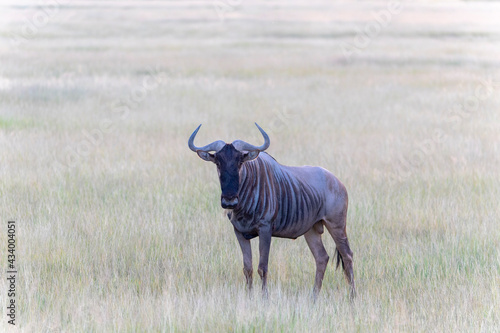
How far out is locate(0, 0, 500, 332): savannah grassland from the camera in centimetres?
562

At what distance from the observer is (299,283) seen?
6559 millimetres

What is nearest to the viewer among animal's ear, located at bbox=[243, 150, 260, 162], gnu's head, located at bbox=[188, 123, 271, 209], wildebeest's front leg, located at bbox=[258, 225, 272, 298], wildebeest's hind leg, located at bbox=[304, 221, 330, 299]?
gnu's head, located at bbox=[188, 123, 271, 209]

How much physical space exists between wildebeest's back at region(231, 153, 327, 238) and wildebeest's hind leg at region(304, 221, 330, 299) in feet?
0.81

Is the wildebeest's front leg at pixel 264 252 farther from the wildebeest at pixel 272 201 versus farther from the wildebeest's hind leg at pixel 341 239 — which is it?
the wildebeest's hind leg at pixel 341 239

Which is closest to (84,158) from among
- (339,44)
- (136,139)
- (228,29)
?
(136,139)

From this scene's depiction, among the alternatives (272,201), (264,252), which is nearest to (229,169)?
(272,201)

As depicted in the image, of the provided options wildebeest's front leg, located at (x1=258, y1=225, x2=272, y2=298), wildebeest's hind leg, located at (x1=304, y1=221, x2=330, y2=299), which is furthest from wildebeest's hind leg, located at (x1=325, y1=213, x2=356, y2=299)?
wildebeest's front leg, located at (x1=258, y1=225, x2=272, y2=298)

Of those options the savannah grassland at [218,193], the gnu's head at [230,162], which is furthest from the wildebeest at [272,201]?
the savannah grassland at [218,193]

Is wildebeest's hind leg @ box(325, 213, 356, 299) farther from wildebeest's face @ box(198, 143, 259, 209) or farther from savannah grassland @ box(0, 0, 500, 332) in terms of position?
wildebeest's face @ box(198, 143, 259, 209)

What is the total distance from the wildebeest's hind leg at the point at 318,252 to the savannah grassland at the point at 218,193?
137 millimetres

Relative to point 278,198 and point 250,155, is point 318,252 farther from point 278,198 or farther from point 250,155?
point 250,155

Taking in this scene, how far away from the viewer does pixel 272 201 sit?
5.99 metres

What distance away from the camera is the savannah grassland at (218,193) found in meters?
5.62

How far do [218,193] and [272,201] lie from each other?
3.79 m
